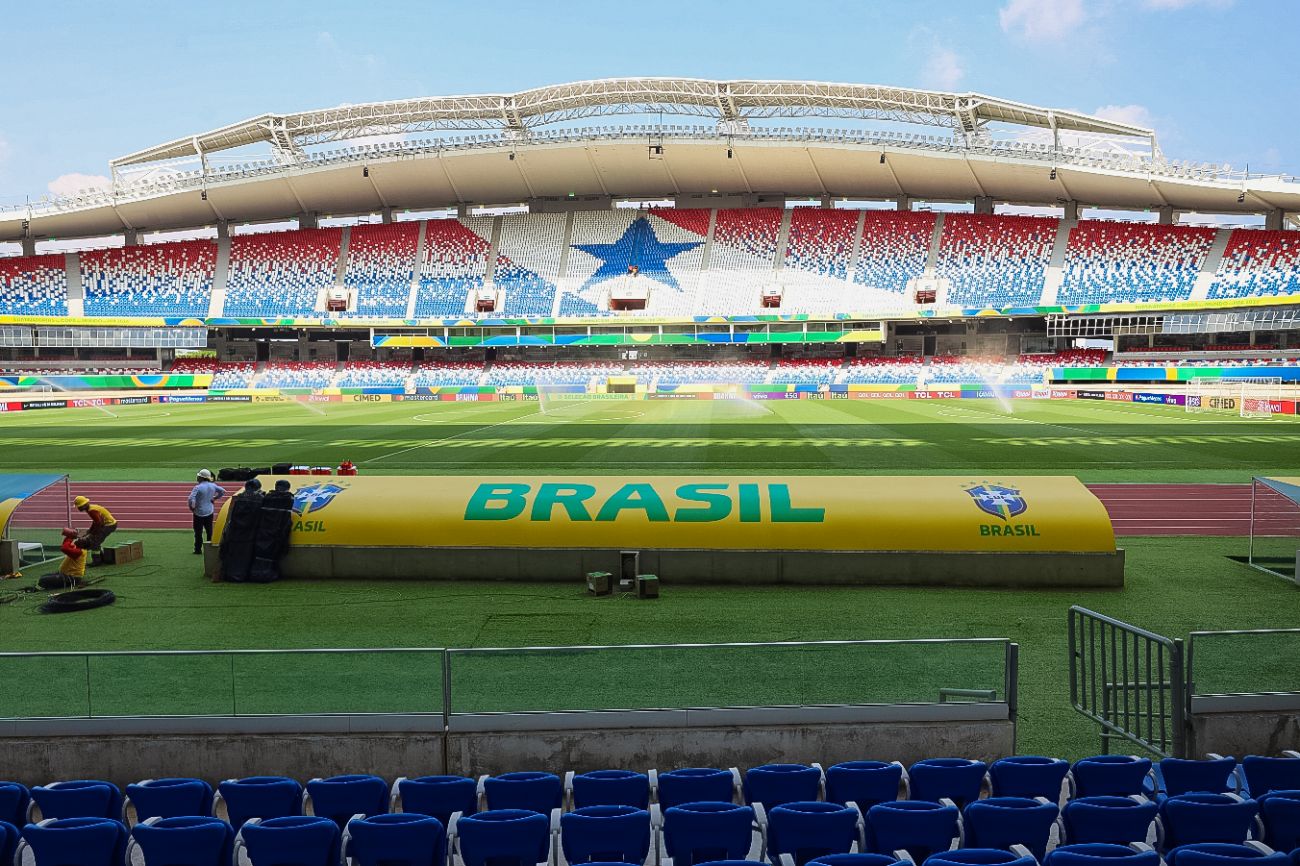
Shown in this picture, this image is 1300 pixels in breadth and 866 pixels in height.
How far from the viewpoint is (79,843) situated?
189 inches

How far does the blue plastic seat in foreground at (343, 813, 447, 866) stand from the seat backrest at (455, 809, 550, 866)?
14 cm

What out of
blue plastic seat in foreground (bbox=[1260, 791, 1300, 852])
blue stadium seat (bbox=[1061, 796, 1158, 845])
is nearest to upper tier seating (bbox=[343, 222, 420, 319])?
blue stadium seat (bbox=[1061, 796, 1158, 845])

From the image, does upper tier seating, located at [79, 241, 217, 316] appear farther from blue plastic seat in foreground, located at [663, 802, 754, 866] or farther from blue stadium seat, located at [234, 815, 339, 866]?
blue plastic seat in foreground, located at [663, 802, 754, 866]

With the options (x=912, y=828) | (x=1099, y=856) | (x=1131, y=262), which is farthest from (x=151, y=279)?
(x=1099, y=856)

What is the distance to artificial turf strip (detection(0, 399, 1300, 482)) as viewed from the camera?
25234mm

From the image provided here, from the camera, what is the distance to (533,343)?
80125mm

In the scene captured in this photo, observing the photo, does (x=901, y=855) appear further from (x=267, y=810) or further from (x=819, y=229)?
(x=819, y=229)

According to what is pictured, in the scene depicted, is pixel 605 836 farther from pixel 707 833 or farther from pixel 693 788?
pixel 693 788

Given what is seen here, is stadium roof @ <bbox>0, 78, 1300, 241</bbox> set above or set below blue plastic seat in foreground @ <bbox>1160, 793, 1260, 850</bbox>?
above

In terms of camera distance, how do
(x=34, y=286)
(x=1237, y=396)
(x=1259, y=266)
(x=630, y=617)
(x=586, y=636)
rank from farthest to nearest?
(x=34, y=286), (x=1259, y=266), (x=1237, y=396), (x=630, y=617), (x=586, y=636)

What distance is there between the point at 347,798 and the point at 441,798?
1.95 ft

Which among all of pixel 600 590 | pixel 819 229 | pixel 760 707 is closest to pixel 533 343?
pixel 819 229

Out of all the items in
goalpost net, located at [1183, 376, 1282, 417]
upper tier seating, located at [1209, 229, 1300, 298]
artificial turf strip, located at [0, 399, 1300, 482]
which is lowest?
artificial turf strip, located at [0, 399, 1300, 482]

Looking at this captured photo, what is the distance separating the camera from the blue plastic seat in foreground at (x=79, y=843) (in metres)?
4.78
